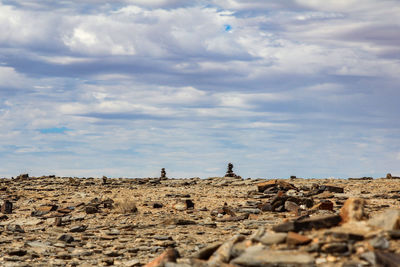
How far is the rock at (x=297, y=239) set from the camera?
A: 23.6ft

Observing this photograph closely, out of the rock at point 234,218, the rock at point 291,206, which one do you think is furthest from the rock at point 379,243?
the rock at point 291,206

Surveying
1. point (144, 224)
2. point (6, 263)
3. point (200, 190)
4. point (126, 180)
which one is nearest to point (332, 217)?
point (6, 263)

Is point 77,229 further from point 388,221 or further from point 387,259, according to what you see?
point 387,259

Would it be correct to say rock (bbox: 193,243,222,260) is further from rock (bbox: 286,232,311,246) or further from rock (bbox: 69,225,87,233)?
rock (bbox: 69,225,87,233)

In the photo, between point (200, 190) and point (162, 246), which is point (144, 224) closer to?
point (162, 246)

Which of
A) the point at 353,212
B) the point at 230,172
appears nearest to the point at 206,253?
the point at 353,212

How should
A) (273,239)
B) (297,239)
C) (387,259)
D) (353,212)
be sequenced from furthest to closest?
(353,212), (273,239), (297,239), (387,259)

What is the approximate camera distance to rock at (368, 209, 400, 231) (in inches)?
293

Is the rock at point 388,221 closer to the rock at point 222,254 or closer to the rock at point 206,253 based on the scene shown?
the rock at point 222,254

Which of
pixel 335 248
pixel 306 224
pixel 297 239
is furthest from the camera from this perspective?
pixel 306 224

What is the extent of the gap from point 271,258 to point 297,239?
0.59m

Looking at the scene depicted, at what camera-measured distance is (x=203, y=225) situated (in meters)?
15.0

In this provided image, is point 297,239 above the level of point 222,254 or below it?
above

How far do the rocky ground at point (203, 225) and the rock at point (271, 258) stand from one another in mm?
14
